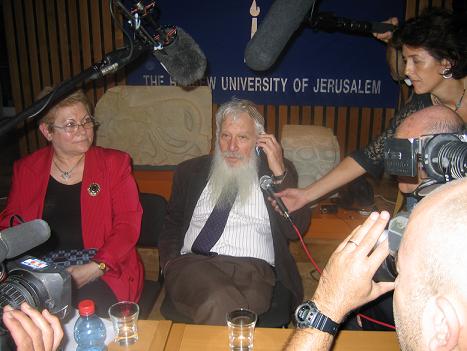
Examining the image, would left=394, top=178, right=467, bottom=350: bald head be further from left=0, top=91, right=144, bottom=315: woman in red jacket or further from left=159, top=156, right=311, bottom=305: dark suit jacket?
left=0, top=91, right=144, bottom=315: woman in red jacket

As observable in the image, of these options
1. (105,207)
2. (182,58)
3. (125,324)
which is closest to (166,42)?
(182,58)

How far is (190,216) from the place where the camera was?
9.11 feet

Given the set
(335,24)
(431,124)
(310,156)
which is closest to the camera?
(431,124)

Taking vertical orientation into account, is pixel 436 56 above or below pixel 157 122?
above

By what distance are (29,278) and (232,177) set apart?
5.78ft

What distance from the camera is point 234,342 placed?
160 cm

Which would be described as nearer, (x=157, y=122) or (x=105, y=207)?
(x=105, y=207)

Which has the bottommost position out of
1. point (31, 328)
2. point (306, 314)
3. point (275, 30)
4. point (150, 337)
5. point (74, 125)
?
point (150, 337)

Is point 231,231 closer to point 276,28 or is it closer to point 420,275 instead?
point 276,28

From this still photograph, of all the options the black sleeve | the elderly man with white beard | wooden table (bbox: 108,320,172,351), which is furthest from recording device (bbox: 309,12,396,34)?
wooden table (bbox: 108,320,172,351)

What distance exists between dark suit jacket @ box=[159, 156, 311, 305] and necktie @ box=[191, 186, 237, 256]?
17cm

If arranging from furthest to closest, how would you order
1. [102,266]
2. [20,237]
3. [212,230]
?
[212,230] < [102,266] < [20,237]

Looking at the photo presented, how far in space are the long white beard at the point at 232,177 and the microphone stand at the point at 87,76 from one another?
141 centimetres

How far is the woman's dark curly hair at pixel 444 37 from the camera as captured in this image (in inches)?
85.4
